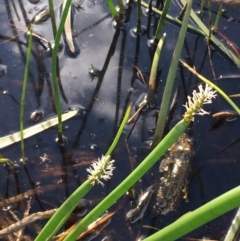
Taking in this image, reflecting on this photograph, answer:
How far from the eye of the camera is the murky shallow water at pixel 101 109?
3.92ft

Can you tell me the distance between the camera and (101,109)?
4.48 ft

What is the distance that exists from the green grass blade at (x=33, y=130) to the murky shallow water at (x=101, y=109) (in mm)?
19

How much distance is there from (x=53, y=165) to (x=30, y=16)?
70cm

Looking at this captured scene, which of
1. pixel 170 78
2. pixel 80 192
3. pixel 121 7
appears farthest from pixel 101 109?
pixel 80 192

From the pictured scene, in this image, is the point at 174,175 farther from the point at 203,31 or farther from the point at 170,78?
the point at 203,31

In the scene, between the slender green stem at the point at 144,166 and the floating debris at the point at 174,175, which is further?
the floating debris at the point at 174,175

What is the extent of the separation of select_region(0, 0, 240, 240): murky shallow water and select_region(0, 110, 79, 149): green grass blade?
0.02m

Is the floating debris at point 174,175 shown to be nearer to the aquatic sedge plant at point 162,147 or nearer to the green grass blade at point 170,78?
the green grass blade at point 170,78

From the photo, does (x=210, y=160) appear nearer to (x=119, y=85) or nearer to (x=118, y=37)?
(x=119, y=85)

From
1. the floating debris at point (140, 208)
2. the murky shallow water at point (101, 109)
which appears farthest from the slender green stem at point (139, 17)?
the floating debris at point (140, 208)

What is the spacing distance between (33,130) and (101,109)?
0.81 feet

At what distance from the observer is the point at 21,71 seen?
1.44m

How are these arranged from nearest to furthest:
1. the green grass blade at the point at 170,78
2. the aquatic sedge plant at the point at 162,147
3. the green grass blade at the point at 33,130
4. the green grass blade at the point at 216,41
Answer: the aquatic sedge plant at the point at 162,147 → the green grass blade at the point at 170,78 → the green grass blade at the point at 33,130 → the green grass blade at the point at 216,41

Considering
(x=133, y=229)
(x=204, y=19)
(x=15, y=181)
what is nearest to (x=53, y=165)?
(x=15, y=181)
